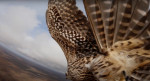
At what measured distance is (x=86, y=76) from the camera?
0.78 m

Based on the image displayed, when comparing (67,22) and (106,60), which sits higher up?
(67,22)

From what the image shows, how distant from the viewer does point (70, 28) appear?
976mm

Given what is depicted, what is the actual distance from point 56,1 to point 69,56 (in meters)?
0.34

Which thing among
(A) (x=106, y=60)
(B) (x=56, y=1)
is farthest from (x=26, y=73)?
(A) (x=106, y=60)

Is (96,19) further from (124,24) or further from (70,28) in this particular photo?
(70,28)

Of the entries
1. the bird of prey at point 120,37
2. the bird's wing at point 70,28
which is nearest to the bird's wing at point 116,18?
the bird of prey at point 120,37

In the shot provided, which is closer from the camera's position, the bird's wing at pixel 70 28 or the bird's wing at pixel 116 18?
the bird's wing at pixel 116 18

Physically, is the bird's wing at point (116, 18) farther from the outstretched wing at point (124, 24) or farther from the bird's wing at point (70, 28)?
Result: the bird's wing at point (70, 28)

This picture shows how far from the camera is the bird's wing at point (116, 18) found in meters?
0.55

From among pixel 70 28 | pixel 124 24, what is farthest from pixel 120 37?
pixel 70 28

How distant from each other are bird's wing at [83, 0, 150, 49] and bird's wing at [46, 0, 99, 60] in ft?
0.91

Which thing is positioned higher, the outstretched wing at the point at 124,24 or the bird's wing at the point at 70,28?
the bird's wing at the point at 70,28

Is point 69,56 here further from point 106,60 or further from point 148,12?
point 148,12

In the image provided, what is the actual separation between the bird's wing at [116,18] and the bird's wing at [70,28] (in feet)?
0.91
